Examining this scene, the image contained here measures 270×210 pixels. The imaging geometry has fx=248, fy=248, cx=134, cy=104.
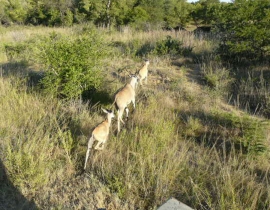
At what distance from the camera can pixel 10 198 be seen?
325cm

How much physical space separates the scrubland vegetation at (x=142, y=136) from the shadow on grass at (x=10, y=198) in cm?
1

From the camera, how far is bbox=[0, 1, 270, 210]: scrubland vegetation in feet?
10.2

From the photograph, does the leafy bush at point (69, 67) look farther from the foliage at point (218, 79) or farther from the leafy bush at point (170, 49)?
the leafy bush at point (170, 49)

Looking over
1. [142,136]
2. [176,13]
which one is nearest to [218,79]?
[142,136]

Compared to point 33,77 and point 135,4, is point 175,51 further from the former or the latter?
point 135,4

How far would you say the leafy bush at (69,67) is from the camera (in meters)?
5.18

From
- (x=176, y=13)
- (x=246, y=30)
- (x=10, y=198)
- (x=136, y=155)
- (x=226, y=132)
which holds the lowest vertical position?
(x=10, y=198)

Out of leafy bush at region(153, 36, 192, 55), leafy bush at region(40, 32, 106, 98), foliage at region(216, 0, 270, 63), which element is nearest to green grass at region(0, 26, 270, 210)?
leafy bush at region(40, 32, 106, 98)

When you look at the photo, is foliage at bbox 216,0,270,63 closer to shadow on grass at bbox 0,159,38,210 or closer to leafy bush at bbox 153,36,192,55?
leafy bush at bbox 153,36,192,55

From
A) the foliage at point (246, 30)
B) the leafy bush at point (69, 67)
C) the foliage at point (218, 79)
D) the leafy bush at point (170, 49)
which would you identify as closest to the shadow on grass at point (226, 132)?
the foliage at point (218, 79)

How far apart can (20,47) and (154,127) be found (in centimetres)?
931

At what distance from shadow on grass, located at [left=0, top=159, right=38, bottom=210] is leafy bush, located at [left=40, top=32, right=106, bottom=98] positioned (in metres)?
2.28

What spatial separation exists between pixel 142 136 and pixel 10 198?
78.1 inches

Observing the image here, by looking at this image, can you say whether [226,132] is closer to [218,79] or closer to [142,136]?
[142,136]
